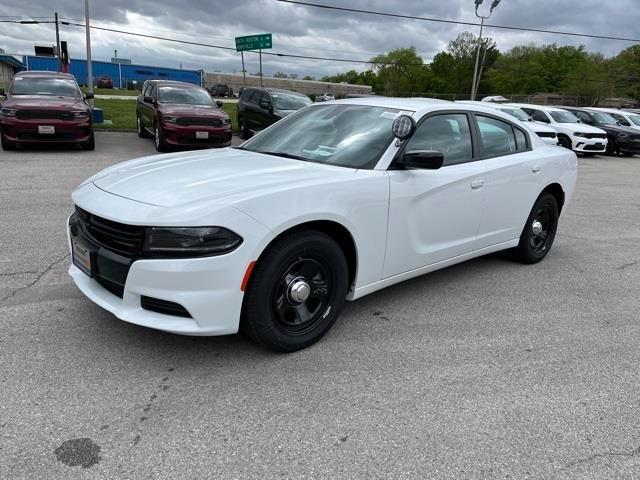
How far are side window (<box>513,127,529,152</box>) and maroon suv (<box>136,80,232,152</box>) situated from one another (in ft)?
27.5

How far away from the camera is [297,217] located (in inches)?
119

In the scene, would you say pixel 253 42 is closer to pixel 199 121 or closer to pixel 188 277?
pixel 199 121

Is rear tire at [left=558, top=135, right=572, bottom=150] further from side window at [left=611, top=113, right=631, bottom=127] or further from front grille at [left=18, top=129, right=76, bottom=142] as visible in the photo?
front grille at [left=18, top=129, right=76, bottom=142]

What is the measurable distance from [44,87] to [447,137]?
36.0ft

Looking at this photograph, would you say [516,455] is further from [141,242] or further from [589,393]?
[141,242]

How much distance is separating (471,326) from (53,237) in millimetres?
4244

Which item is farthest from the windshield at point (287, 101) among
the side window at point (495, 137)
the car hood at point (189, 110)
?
the side window at point (495, 137)

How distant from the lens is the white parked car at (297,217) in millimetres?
2805

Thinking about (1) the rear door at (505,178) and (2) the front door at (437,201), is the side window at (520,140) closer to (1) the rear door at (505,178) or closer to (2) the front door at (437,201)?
(1) the rear door at (505,178)

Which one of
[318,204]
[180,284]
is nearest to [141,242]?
[180,284]

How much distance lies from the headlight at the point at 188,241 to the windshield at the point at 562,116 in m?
19.6

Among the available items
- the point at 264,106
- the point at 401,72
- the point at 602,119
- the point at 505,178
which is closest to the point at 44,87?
the point at 264,106

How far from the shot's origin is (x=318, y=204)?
314 centimetres

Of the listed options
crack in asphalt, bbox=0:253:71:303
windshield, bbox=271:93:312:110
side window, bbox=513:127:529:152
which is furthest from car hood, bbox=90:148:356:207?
windshield, bbox=271:93:312:110
